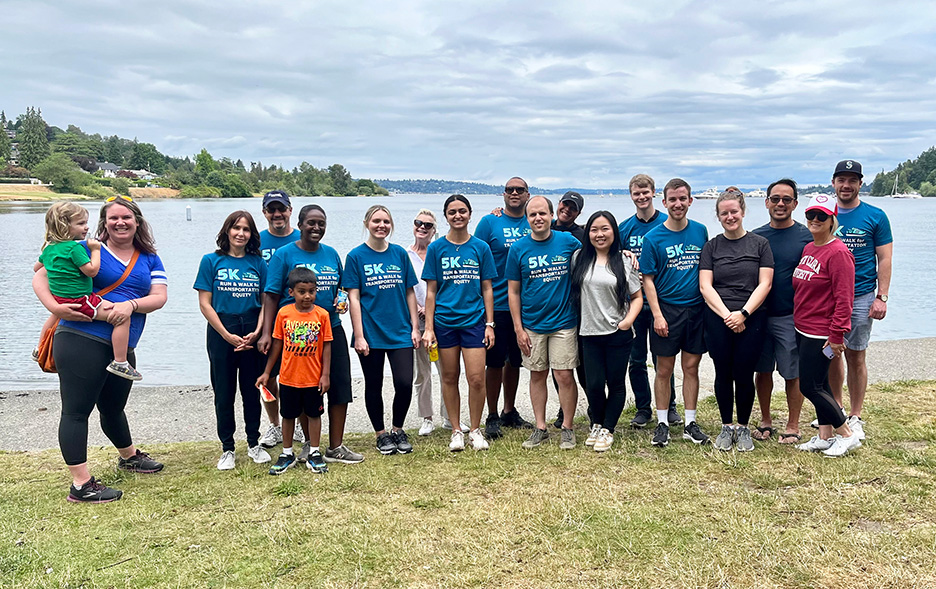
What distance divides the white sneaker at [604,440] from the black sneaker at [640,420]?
77cm

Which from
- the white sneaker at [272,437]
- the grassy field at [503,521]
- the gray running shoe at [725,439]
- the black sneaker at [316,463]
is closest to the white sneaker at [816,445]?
the grassy field at [503,521]

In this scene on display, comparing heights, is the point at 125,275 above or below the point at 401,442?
above

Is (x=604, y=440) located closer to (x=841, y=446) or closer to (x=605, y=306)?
(x=605, y=306)

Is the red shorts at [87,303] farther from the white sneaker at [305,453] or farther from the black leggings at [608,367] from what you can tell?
the black leggings at [608,367]

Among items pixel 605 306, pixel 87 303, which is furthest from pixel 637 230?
pixel 87 303

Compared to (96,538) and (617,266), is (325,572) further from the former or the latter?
(617,266)

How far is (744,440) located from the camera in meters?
5.23

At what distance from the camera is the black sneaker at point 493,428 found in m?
5.88

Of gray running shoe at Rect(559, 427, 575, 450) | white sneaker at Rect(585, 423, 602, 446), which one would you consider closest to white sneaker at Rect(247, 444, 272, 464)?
gray running shoe at Rect(559, 427, 575, 450)

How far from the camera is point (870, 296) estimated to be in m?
5.41

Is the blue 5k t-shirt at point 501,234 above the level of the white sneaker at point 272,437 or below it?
above

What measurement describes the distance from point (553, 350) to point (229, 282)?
2.67m

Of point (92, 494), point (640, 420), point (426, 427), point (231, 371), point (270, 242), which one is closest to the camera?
point (92, 494)

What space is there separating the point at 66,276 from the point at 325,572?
2672 mm
